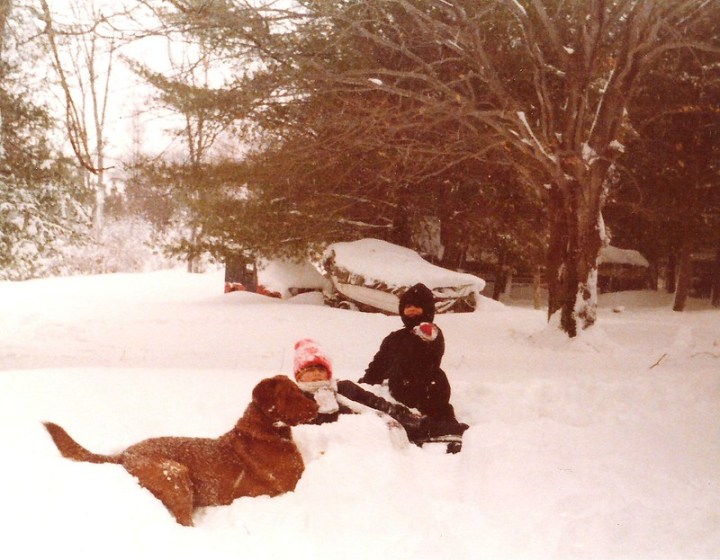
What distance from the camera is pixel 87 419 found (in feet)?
14.5

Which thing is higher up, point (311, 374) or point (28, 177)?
point (28, 177)

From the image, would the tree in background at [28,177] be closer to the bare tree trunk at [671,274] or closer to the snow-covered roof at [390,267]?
the snow-covered roof at [390,267]

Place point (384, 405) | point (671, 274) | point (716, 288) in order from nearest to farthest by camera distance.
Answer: point (384, 405) < point (716, 288) < point (671, 274)

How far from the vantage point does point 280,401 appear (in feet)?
11.4

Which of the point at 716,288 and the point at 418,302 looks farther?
Answer: the point at 716,288

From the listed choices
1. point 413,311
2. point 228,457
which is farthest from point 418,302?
point 228,457

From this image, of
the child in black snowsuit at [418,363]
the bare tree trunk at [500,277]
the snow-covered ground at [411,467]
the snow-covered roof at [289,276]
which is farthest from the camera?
the bare tree trunk at [500,277]

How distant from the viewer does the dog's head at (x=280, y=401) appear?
3467 millimetres

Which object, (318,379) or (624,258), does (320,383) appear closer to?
(318,379)

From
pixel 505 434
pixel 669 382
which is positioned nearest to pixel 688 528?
pixel 505 434

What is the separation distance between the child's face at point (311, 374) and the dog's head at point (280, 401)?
0.88m

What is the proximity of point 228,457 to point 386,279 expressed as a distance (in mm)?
8510

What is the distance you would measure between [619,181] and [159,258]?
30.4m

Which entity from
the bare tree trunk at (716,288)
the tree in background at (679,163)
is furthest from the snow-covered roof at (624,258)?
the tree in background at (679,163)
